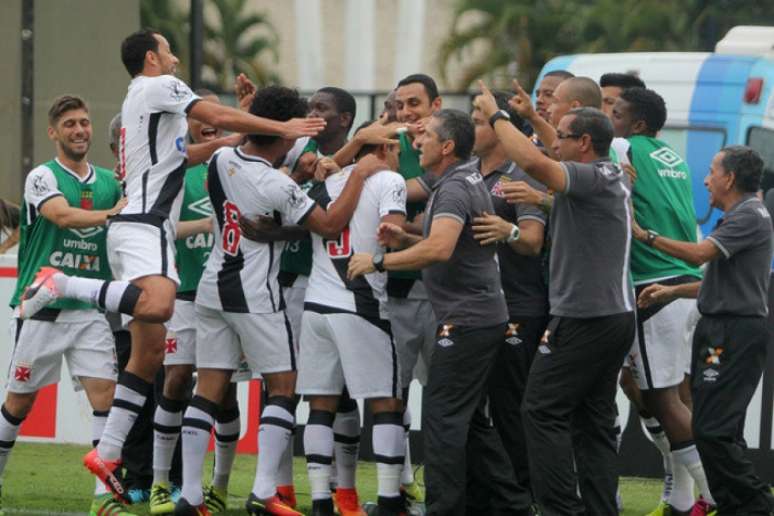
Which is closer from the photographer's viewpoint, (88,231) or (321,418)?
(321,418)

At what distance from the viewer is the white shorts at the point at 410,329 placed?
895cm

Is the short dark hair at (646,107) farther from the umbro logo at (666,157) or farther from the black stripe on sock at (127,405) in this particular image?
the black stripe on sock at (127,405)

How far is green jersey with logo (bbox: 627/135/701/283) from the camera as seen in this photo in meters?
9.20

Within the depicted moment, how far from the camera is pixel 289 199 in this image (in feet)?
28.1

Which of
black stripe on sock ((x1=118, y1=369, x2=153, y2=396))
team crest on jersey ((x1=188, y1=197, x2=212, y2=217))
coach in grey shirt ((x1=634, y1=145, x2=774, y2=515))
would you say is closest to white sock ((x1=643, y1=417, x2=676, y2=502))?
coach in grey shirt ((x1=634, y1=145, x2=774, y2=515))

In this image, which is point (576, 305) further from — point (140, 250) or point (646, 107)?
point (140, 250)

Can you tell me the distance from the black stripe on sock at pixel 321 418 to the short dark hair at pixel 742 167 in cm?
250

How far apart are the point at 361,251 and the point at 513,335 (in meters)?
1.02

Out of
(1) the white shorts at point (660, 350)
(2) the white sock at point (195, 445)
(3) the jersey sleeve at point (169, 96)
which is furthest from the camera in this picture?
(1) the white shorts at point (660, 350)

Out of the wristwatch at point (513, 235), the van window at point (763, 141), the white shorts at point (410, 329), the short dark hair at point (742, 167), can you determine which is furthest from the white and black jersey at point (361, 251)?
the van window at point (763, 141)

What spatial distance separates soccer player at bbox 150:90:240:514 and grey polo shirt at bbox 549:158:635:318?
2269 millimetres

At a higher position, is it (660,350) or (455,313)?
(455,313)

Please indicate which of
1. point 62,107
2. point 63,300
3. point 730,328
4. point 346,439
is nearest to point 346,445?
point 346,439

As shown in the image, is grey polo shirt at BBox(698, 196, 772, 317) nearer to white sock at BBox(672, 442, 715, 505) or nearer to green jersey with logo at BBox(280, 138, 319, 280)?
white sock at BBox(672, 442, 715, 505)
